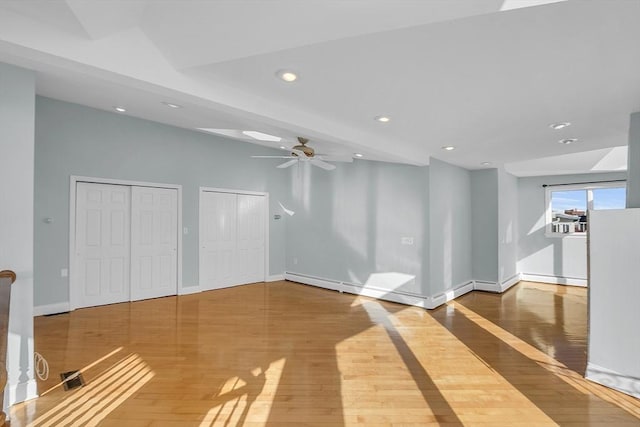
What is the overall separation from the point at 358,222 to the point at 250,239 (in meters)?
2.47

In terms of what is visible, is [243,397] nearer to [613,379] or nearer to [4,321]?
[4,321]

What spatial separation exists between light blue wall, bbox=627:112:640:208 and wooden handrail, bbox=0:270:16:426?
517 cm

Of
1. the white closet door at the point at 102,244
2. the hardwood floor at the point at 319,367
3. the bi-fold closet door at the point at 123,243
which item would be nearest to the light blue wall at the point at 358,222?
the hardwood floor at the point at 319,367

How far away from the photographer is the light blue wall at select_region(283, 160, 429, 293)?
5.39m

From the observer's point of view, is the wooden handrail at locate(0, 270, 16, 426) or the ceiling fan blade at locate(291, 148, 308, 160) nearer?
the wooden handrail at locate(0, 270, 16, 426)

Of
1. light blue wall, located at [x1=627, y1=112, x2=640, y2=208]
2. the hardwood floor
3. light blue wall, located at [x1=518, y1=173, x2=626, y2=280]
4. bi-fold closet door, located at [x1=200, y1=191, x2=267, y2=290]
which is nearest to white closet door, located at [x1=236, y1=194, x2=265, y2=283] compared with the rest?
bi-fold closet door, located at [x1=200, y1=191, x2=267, y2=290]

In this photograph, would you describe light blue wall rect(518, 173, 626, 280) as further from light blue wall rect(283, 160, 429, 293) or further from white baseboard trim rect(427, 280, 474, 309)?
light blue wall rect(283, 160, 429, 293)

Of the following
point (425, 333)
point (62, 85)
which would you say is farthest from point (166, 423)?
point (62, 85)

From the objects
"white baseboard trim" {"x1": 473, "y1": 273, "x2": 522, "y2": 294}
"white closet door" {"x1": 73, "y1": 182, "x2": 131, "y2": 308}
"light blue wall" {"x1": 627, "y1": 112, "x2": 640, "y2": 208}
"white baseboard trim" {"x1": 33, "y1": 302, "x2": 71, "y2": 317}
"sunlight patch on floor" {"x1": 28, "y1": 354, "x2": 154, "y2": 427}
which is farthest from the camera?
"white baseboard trim" {"x1": 473, "y1": 273, "x2": 522, "y2": 294}

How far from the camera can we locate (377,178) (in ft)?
19.1

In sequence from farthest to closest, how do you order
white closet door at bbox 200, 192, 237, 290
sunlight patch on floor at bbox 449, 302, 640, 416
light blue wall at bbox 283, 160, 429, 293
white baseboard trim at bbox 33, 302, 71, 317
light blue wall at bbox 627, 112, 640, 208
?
white closet door at bbox 200, 192, 237, 290, light blue wall at bbox 283, 160, 429, 293, white baseboard trim at bbox 33, 302, 71, 317, light blue wall at bbox 627, 112, 640, 208, sunlight patch on floor at bbox 449, 302, 640, 416

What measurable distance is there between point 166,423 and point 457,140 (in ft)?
13.9

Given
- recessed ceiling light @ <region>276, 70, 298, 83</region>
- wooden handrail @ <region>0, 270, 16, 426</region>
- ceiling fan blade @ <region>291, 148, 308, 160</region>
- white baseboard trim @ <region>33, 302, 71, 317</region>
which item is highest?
recessed ceiling light @ <region>276, 70, 298, 83</region>

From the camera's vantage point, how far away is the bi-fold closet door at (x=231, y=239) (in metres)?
6.31
